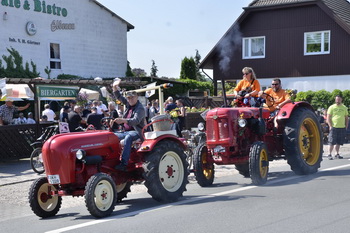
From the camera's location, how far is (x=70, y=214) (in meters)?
8.65

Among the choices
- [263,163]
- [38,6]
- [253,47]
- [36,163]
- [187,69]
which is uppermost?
[38,6]

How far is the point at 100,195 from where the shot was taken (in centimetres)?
798

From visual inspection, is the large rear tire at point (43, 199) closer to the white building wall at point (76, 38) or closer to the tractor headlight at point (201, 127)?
the tractor headlight at point (201, 127)

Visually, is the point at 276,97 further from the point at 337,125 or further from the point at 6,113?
the point at 6,113

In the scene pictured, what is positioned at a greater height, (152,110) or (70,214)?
(152,110)

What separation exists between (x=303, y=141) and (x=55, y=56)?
2322 centimetres

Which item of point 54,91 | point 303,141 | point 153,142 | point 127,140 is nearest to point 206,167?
point 153,142

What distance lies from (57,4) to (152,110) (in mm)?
16374

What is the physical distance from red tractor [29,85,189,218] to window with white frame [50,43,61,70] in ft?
78.6

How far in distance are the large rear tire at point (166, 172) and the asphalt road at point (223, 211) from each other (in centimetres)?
18

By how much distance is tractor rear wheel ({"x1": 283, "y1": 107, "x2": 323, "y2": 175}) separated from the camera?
1121cm

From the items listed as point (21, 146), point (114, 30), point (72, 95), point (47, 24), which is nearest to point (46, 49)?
point (47, 24)

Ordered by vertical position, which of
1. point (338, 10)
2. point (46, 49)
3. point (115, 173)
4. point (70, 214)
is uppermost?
point (338, 10)

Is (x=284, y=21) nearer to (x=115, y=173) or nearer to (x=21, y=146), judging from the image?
(x=21, y=146)
